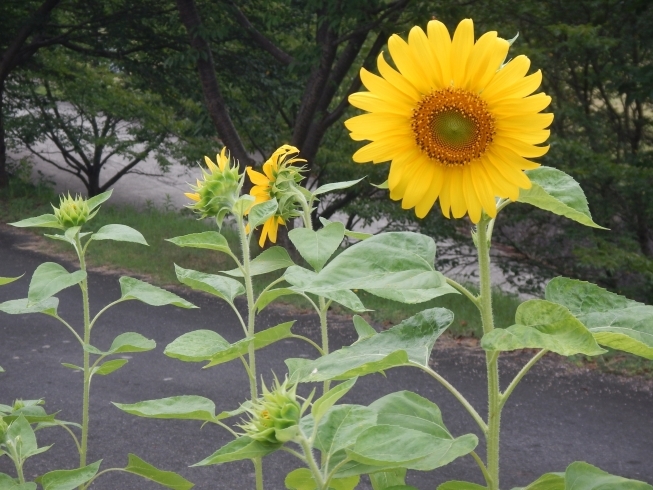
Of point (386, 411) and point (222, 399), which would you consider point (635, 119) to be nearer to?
point (222, 399)

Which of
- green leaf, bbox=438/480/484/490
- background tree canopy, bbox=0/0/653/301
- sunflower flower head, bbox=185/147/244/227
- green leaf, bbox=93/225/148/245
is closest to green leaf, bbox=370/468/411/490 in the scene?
green leaf, bbox=438/480/484/490

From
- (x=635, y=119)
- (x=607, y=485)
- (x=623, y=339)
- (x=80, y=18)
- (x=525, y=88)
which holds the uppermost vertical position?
(x=80, y=18)

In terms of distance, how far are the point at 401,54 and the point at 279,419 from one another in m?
0.51

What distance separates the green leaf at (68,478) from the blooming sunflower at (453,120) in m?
0.82

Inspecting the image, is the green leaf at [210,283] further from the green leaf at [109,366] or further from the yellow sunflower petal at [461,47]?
the yellow sunflower petal at [461,47]

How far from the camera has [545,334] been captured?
91cm

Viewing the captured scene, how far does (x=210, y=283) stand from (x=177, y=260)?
8510mm

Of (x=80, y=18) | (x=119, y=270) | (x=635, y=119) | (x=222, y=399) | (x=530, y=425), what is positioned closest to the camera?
(x=530, y=425)

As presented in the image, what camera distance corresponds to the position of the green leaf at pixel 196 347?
48.3 inches

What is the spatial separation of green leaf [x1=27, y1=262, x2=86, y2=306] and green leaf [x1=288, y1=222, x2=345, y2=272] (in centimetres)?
62

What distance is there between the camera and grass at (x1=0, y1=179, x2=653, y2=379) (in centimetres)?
674

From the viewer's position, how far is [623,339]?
93 cm

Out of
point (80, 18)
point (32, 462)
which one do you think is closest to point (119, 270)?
point (80, 18)

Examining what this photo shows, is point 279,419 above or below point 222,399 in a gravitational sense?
above
